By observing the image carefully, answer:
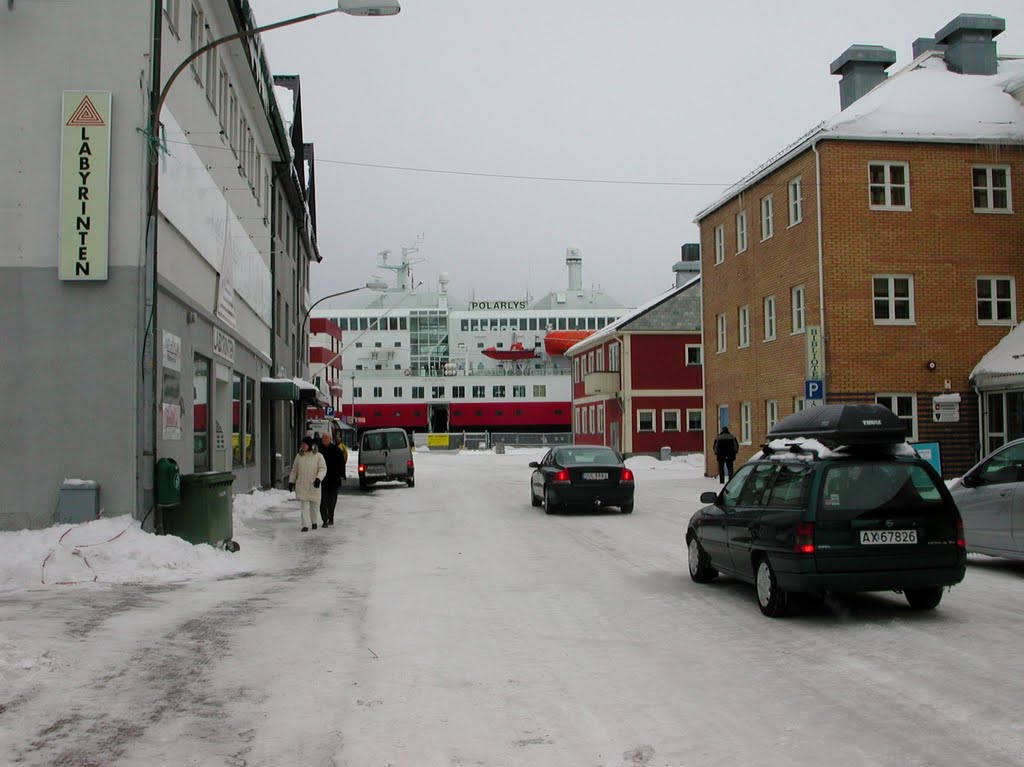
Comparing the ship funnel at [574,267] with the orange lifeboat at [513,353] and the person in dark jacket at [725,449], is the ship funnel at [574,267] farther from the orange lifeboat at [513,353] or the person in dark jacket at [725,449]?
the person in dark jacket at [725,449]

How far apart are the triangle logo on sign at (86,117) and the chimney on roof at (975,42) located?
26.2m

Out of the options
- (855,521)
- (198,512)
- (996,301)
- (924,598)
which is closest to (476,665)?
(855,521)

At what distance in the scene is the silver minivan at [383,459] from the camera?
30500 mm

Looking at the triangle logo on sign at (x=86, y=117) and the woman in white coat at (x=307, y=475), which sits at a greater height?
the triangle logo on sign at (x=86, y=117)

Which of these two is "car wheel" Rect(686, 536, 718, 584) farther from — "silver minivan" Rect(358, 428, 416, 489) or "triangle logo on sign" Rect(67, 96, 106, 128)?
"silver minivan" Rect(358, 428, 416, 489)

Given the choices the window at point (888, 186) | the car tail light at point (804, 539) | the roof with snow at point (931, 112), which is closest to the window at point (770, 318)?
the roof with snow at point (931, 112)

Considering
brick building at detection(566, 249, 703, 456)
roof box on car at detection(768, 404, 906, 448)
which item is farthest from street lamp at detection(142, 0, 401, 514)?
brick building at detection(566, 249, 703, 456)

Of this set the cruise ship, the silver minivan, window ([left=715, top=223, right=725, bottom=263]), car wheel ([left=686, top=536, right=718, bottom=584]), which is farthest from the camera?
the cruise ship

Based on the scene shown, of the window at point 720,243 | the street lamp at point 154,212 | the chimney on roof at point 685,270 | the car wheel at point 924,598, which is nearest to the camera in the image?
the car wheel at point 924,598

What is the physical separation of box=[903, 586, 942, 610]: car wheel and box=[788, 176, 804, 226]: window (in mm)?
20412

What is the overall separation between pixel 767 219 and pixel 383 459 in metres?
13.5

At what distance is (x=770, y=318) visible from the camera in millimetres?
30609

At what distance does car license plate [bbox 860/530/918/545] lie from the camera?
8.38 meters

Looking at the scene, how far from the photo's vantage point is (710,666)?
696cm
